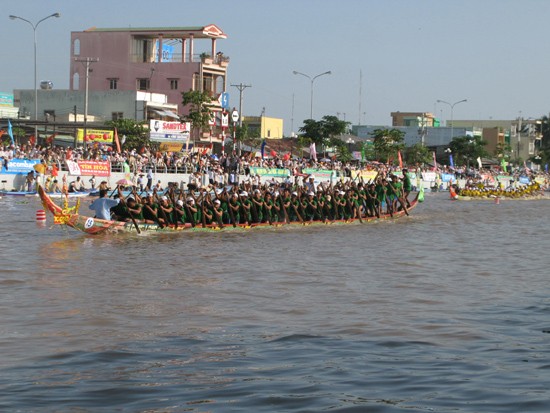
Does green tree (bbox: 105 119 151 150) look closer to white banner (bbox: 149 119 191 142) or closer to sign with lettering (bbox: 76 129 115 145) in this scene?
white banner (bbox: 149 119 191 142)

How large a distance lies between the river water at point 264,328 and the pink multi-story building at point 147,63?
44.8 meters

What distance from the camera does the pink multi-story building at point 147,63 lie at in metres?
69.4

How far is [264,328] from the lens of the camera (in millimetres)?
13516

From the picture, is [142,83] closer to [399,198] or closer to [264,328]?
[399,198]

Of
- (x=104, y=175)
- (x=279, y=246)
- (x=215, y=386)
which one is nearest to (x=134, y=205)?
(x=279, y=246)

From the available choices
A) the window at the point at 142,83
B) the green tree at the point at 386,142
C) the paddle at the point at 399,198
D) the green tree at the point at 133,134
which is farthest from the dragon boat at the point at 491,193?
the window at the point at 142,83

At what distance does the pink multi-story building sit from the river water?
44.8m

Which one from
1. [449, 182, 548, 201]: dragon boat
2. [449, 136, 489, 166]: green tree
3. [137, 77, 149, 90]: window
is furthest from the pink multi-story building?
[449, 136, 489, 166]: green tree

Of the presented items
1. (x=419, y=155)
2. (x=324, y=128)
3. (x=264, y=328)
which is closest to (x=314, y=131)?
(x=324, y=128)

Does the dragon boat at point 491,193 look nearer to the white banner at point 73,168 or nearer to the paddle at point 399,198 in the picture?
the paddle at point 399,198

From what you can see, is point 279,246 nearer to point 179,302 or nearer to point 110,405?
point 179,302

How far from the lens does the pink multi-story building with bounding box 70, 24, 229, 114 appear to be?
69438 mm

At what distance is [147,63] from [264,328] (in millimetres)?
59267

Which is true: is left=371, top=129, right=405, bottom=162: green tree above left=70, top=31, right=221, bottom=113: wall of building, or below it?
below
